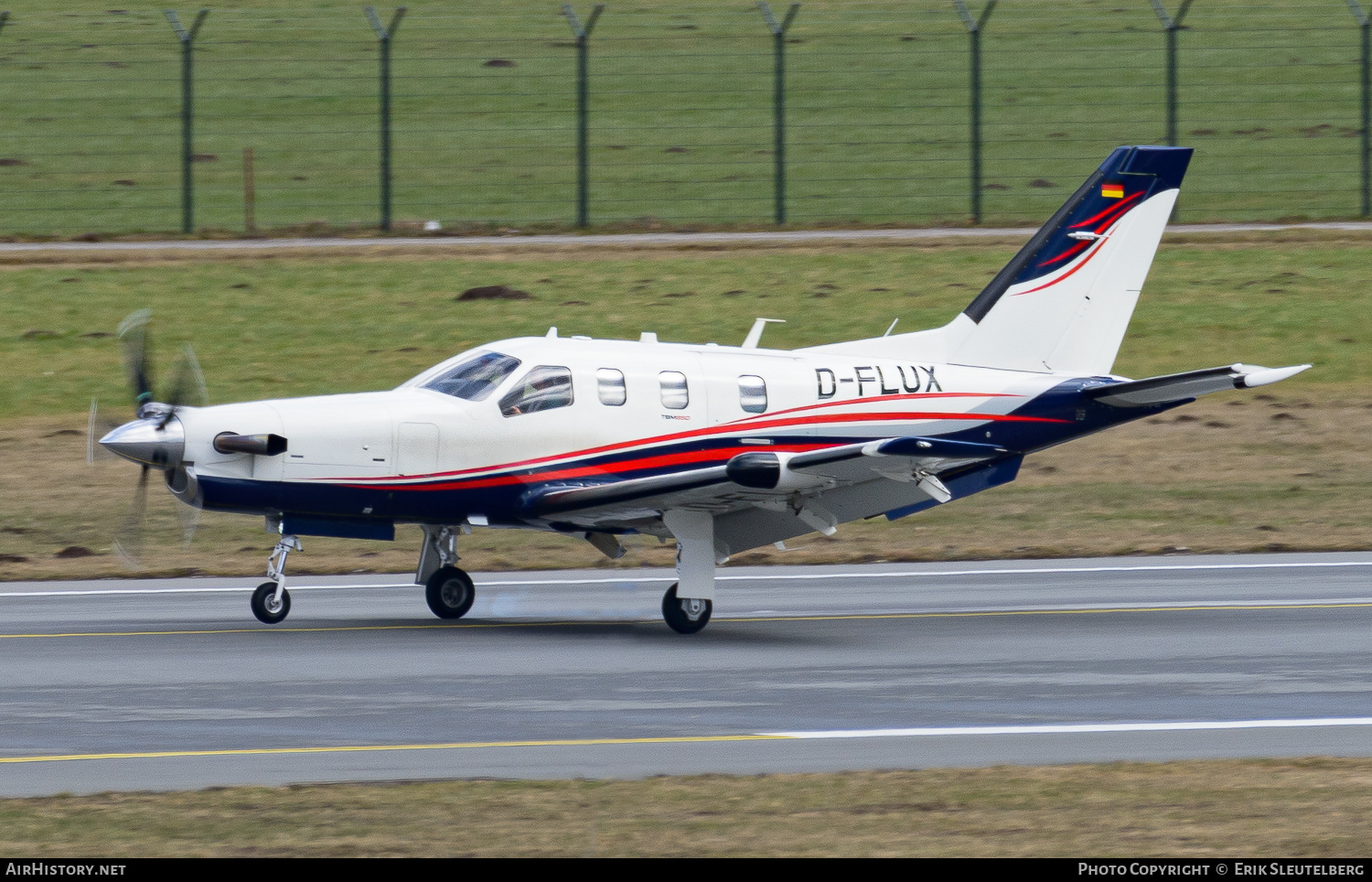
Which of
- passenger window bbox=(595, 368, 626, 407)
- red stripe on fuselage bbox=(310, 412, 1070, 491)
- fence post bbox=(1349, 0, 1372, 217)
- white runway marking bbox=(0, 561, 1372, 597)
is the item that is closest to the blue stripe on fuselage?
red stripe on fuselage bbox=(310, 412, 1070, 491)

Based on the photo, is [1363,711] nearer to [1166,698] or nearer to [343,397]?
[1166,698]

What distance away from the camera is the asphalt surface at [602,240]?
1378 inches

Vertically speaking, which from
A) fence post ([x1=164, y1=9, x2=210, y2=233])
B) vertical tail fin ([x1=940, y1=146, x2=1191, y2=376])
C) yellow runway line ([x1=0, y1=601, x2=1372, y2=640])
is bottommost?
yellow runway line ([x1=0, y1=601, x2=1372, y2=640])

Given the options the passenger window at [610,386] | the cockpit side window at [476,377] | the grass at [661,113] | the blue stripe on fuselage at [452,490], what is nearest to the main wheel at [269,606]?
the blue stripe on fuselage at [452,490]

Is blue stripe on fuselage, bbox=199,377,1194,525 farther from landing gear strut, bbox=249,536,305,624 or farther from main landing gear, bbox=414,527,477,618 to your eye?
main landing gear, bbox=414,527,477,618

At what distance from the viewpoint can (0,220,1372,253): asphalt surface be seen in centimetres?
3500

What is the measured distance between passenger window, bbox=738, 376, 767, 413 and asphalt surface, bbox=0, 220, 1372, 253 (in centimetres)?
1755

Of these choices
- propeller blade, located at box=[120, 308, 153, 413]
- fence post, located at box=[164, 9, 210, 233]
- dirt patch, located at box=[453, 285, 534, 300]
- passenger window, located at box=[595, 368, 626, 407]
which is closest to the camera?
propeller blade, located at box=[120, 308, 153, 413]

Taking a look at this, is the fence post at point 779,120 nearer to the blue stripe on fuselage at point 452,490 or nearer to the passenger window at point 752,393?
the blue stripe on fuselage at point 452,490

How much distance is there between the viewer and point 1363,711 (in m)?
13.5

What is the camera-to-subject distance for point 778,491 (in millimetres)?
16766

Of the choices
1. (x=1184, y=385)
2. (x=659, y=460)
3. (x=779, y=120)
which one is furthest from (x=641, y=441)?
(x=779, y=120)

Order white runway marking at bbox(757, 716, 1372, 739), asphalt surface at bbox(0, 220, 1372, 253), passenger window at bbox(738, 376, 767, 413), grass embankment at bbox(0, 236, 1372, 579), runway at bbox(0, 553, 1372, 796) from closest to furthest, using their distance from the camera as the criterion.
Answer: runway at bbox(0, 553, 1372, 796) → white runway marking at bbox(757, 716, 1372, 739) → passenger window at bbox(738, 376, 767, 413) → grass embankment at bbox(0, 236, 1372, 579) → asphalt surface at bbox(0, 220, 1372, 253)

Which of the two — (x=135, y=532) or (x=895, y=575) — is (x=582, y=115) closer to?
(x=895, y=575)
